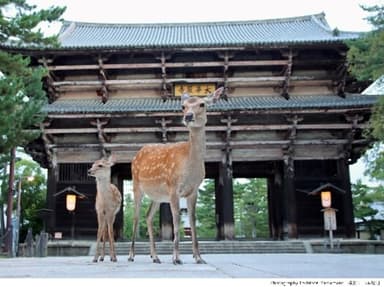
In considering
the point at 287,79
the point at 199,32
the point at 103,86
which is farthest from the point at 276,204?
the point at 199,32

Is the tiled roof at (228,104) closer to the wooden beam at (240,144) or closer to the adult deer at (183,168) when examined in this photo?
the wooden beam at (240,144)

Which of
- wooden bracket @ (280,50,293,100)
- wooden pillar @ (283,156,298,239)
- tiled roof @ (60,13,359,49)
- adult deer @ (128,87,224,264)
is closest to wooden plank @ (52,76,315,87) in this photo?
wooden bracket @ (280,50,293,100)

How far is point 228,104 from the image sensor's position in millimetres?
16906

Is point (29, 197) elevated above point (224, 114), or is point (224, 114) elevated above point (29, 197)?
point (224, 114)

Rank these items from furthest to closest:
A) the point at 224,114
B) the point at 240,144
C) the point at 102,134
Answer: the point at 240,144, the point at 102,134, the point at 224,114

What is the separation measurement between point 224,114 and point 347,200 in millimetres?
5919

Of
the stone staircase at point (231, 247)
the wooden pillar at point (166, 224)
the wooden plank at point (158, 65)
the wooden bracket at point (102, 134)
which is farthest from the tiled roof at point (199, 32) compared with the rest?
the stone staircase at point (231, 247)

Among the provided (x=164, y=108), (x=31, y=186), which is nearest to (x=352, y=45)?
(x=164, y=108)

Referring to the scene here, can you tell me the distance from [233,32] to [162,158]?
19.6m

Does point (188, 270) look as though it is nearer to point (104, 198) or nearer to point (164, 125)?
point (104, 198)

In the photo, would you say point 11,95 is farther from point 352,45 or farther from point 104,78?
point 352,45

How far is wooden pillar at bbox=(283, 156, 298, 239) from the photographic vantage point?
16.7 m

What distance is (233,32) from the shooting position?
24203 millimetres

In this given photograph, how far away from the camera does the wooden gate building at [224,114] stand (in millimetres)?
16797
